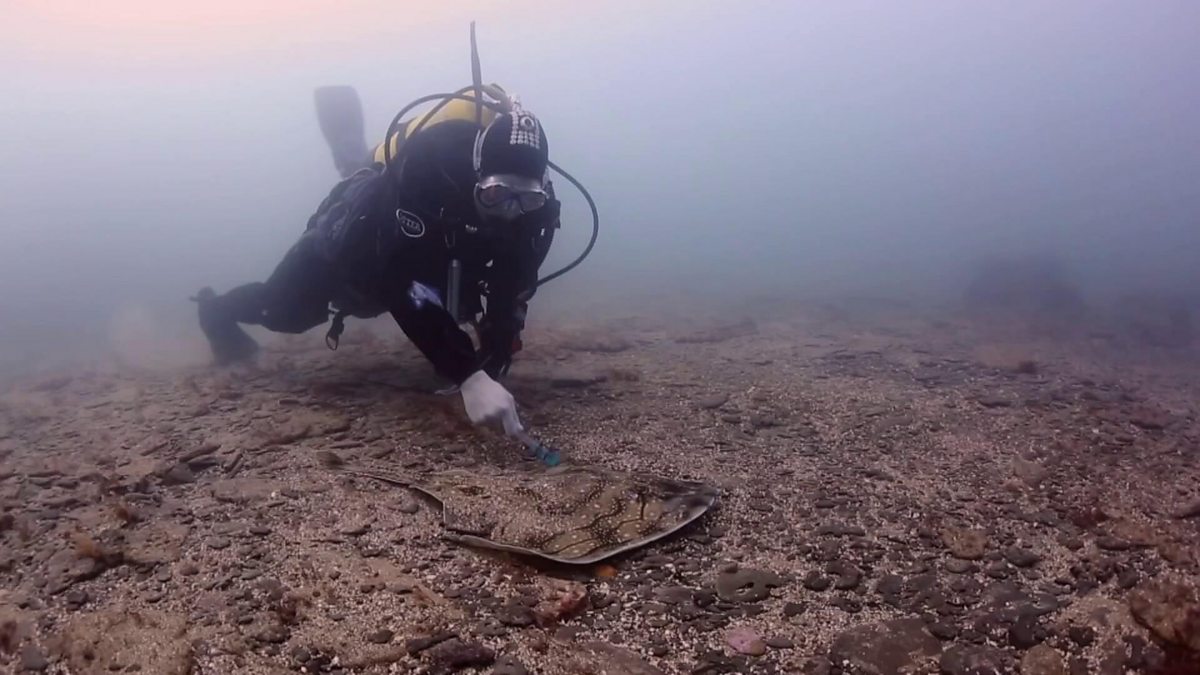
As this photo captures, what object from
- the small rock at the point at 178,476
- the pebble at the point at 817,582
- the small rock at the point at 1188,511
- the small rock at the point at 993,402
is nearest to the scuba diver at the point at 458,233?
the small rock at the point at 178,476

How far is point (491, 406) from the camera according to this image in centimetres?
517

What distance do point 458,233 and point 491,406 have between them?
5.00 ft

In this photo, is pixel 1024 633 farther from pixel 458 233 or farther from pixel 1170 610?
pixel 458 233

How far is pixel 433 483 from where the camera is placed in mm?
4281

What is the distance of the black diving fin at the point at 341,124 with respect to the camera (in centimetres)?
1000

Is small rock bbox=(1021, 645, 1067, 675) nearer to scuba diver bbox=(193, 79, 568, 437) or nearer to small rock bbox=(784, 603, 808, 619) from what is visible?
small rock bbox=(784, 603, 808, 619)

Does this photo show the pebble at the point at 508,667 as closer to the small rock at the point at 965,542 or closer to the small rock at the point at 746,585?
the small rock at the point at 746,585

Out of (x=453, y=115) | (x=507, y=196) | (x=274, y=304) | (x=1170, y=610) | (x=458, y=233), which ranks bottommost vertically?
(x=1170, y=610)

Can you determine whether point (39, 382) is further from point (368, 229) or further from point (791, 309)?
point (791, 309)

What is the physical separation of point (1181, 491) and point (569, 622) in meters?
4.60

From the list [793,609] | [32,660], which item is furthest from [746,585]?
[32,660]

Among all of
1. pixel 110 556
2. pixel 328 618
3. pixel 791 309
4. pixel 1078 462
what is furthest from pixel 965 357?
pixel 110 556

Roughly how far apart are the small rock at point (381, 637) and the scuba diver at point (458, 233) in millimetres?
2135

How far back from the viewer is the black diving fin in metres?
10.0
